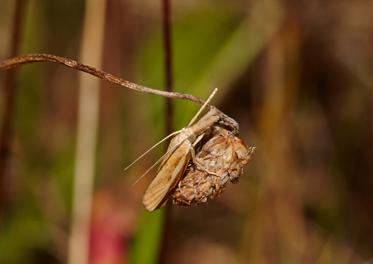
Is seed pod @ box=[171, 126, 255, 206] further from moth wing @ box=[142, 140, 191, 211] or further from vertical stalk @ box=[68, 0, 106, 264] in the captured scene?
vertical stalk @ box=[68, 0, 106, 264]

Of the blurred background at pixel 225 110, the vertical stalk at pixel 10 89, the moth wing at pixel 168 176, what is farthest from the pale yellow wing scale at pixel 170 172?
the blurred background at pixel 225 110

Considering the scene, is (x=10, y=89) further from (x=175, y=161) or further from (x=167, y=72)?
(x=175, y=161)

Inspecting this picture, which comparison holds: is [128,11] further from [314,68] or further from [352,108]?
[352,108]

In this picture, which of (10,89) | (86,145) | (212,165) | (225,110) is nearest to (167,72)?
(212,165)

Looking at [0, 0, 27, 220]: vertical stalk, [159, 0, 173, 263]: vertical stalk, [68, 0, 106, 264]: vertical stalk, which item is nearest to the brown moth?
[159, 0, 173, 263]: vertical stalk

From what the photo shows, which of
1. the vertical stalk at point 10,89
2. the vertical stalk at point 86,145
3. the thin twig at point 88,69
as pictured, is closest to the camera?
the thin twig at point 88,69

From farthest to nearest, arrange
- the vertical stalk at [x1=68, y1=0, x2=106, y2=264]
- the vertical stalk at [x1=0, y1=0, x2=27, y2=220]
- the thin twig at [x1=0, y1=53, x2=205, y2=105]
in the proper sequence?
the vertical stalk at [x1=68, y1=0, x2=106, y2=264]
the vertical stalk at [x1=0, y1=0, x2=27, y2=220]
the thin twig at [x1=0, y1=53, x2=205, y2=105]

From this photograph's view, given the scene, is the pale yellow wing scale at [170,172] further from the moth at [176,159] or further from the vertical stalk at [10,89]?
the vertical stalk at [10,89]
